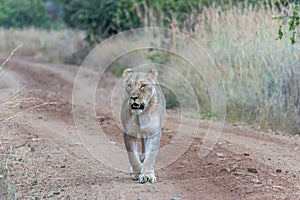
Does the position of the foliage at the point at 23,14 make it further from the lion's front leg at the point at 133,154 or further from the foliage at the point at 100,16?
the lion's front leg at the point at 133,154

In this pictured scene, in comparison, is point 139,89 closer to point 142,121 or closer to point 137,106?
point 137,106

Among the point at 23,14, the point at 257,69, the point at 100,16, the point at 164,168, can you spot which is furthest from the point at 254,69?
the point at 23,14

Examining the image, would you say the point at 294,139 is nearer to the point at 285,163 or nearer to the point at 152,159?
the point at 285,163

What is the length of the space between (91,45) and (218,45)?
38.1 ft

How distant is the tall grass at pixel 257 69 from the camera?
34.5 feet

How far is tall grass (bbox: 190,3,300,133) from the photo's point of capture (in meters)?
10.5

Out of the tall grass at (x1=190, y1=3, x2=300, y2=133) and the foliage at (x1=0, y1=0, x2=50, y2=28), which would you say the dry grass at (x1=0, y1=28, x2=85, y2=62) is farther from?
the tall grass at (x1=190, y1=3, x2=300, y2=133)

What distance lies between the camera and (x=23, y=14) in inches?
1618

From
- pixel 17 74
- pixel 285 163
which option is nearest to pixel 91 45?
pixel 17 74

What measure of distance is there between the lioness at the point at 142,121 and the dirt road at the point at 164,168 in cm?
19

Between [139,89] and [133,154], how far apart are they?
726 mm

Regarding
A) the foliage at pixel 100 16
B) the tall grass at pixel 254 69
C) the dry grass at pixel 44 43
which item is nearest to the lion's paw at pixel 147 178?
the tall grass at pixel 254 69

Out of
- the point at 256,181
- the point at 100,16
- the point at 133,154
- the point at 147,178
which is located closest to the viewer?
the point at 256,181

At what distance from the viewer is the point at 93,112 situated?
40.7ft
